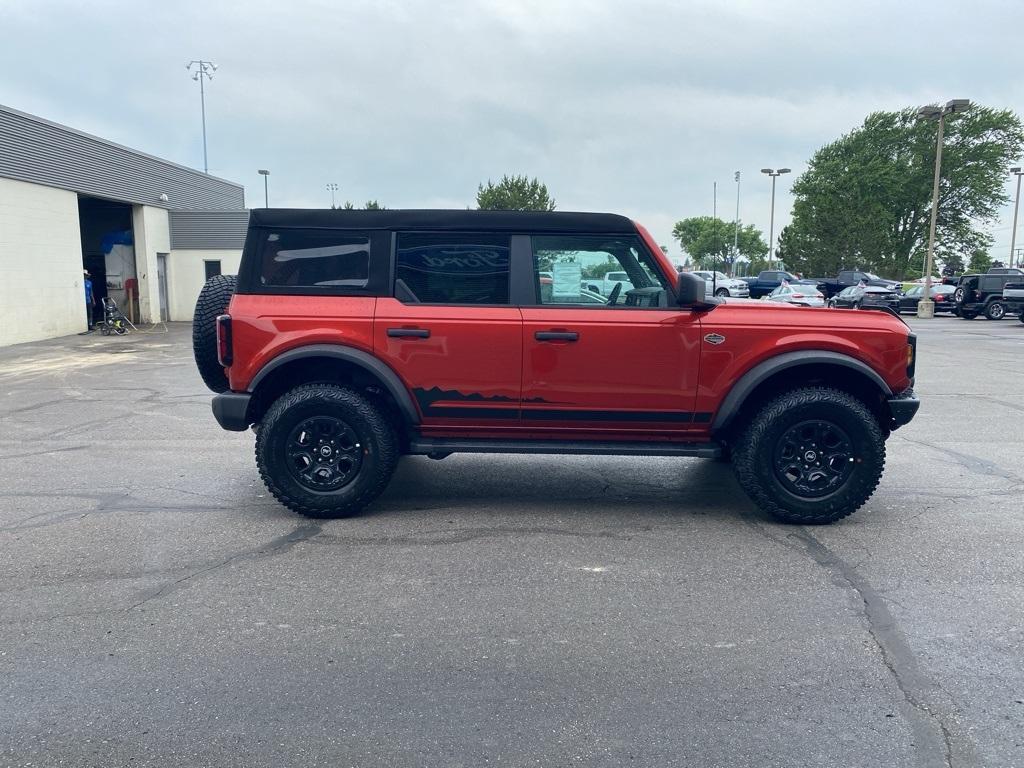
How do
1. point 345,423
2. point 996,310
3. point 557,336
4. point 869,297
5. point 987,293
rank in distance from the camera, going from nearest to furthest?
point 557,336 → point 345,423 → point 996,310 → point 987,293 → point 869,297

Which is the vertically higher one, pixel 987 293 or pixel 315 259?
pixel 315 259

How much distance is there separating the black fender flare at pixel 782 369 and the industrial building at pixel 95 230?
1867cm

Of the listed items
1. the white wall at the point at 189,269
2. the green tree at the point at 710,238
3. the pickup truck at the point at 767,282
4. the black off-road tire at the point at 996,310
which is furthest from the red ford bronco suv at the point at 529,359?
the green tree at the point at 710,238

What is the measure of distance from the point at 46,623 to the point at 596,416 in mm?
3240

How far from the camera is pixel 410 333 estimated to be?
505 centimetres

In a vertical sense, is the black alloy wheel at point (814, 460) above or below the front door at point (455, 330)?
below

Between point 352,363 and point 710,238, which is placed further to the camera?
point 710,238

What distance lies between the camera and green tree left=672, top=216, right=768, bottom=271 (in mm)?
128125

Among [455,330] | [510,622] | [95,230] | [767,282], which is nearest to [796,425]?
[455,330]

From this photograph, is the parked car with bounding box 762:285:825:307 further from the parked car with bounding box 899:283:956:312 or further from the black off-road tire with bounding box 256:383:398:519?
the black off-road tire with bounding box 256:383:398:519

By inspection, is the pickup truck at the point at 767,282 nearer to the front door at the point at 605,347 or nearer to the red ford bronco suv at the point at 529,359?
the red ford bronco suv at the point at 529,359

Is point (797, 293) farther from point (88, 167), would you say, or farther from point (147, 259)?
point (88, 167)

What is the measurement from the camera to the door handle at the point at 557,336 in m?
5.02

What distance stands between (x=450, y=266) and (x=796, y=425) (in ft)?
8.09
